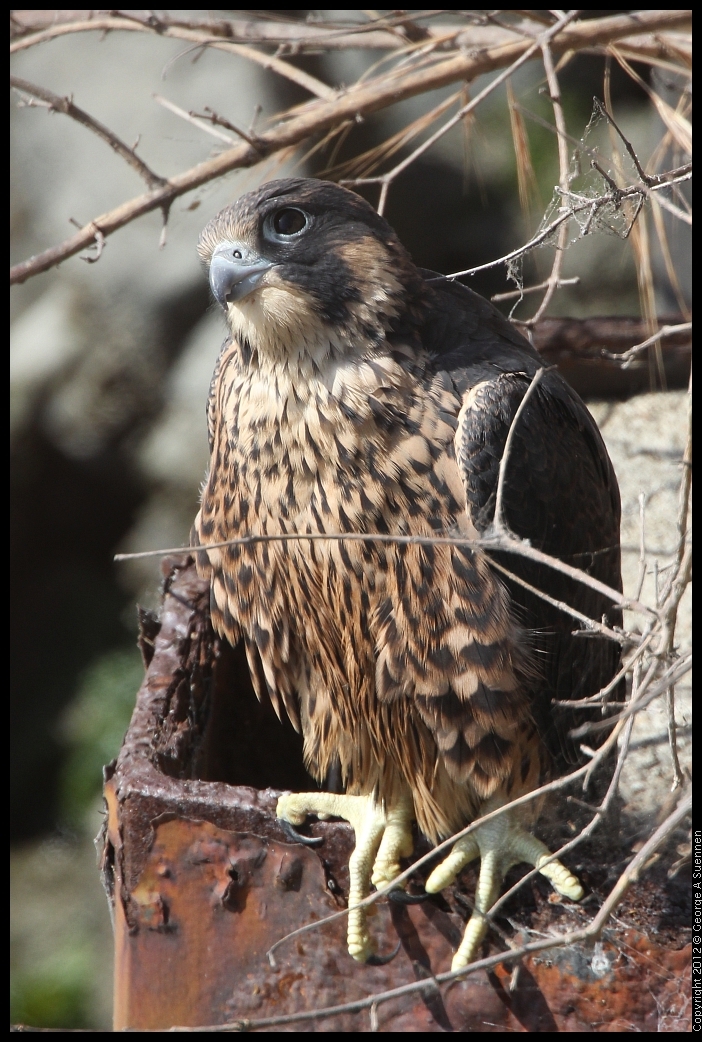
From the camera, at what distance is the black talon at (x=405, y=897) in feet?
5.70

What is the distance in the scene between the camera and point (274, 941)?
1.69 metres

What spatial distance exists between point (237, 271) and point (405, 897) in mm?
1260

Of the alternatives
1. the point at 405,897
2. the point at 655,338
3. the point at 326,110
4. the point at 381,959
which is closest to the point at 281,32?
the point at 326,110

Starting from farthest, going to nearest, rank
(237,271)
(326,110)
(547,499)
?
(326,110) < (547,499) < (237,271)

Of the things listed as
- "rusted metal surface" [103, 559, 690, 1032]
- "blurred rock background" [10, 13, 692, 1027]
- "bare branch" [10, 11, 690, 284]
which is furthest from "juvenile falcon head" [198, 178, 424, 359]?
"blurred rock background" [10, 13, 692, 1027]

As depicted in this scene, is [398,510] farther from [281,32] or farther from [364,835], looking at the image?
[281,32]

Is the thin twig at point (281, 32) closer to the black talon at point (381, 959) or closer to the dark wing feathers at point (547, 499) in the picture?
the dark wing feathers at point (547, 499)

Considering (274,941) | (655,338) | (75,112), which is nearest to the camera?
(655,338)

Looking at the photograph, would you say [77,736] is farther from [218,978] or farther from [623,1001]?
[623,1001]

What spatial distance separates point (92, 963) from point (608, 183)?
4.46 metres

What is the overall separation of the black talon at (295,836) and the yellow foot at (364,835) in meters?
0.01

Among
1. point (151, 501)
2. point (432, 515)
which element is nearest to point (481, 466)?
point (432, 515)

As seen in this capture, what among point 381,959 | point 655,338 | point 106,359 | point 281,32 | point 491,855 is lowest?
point 381,959

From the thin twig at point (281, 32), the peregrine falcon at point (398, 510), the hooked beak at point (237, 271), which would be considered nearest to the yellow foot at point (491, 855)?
the peregrine falcon at point (398, 510)
